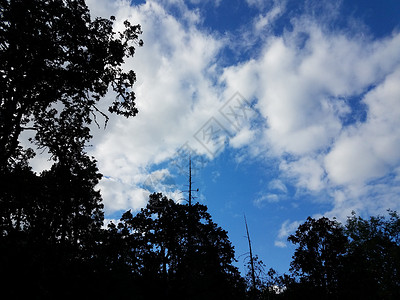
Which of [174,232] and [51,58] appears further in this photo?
[174,232]

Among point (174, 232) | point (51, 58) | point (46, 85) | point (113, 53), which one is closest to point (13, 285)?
point (46, 85)

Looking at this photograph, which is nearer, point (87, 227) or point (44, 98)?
point (44, 98)

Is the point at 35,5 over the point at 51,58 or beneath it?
over

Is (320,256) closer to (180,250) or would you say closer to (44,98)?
(180,250)

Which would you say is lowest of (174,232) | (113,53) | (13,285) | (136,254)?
(13,285)

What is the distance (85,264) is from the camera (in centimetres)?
1377

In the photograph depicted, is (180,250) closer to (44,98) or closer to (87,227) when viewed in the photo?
(87,227)

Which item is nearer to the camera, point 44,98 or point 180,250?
point 44,98

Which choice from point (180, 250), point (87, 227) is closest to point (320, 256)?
point (180, 250)

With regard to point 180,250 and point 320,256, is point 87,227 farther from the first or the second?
point 320,256

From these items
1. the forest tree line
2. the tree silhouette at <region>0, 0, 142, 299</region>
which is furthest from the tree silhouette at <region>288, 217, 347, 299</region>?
the tree silhouette at <region>0, 0, 142, 299</region>

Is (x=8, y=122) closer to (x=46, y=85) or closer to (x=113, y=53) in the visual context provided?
(x=46, y=85)

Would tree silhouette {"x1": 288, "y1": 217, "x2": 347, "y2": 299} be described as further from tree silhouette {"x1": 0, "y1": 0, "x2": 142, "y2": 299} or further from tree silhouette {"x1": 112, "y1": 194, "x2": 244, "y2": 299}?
tree silhouette {"x1": 0, "y1": 0, "x2": 142, "y2": 299}

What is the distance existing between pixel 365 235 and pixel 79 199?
28887mm
